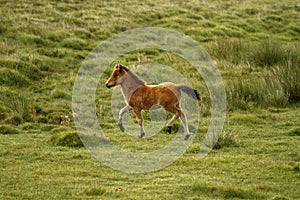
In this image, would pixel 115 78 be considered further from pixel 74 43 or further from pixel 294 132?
pixel 74 43

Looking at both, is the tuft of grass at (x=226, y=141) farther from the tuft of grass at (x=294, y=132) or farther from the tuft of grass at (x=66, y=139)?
the tuft of grass at (x=66, y=139)

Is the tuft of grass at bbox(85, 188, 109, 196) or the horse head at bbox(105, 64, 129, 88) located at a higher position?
the horse head at bbox(105, 64, 129, 88)

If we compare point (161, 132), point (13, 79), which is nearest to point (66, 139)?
point (161, 132)

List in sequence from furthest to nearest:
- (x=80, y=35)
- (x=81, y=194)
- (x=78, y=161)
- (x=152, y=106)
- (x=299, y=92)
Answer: (x=80, y=35), (x=299, y=92), (x=152, y=106), (x=78, y=161), (x=81, y=194)

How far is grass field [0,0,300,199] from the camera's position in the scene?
10.5m

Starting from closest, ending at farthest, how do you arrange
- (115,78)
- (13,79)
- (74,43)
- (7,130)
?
(115,78)
(7,130)
(13,79)
(74,43)

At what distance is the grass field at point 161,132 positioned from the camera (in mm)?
10477

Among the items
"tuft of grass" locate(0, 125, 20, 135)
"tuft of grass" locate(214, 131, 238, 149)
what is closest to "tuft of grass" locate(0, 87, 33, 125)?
"tuft of grass" locate(0, 125, 20, 135)

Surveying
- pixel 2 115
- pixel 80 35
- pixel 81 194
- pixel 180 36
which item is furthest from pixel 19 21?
pixel 81 194

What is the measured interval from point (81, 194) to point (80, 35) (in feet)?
52.6

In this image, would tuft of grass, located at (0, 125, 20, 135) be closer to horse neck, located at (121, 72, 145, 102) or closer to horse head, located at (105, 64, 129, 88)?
horse head, located at (105, 64, 129, 88)

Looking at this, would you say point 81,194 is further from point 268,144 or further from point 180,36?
point 180,36

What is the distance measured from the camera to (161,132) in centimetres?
1479

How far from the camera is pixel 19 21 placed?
83.3ft
